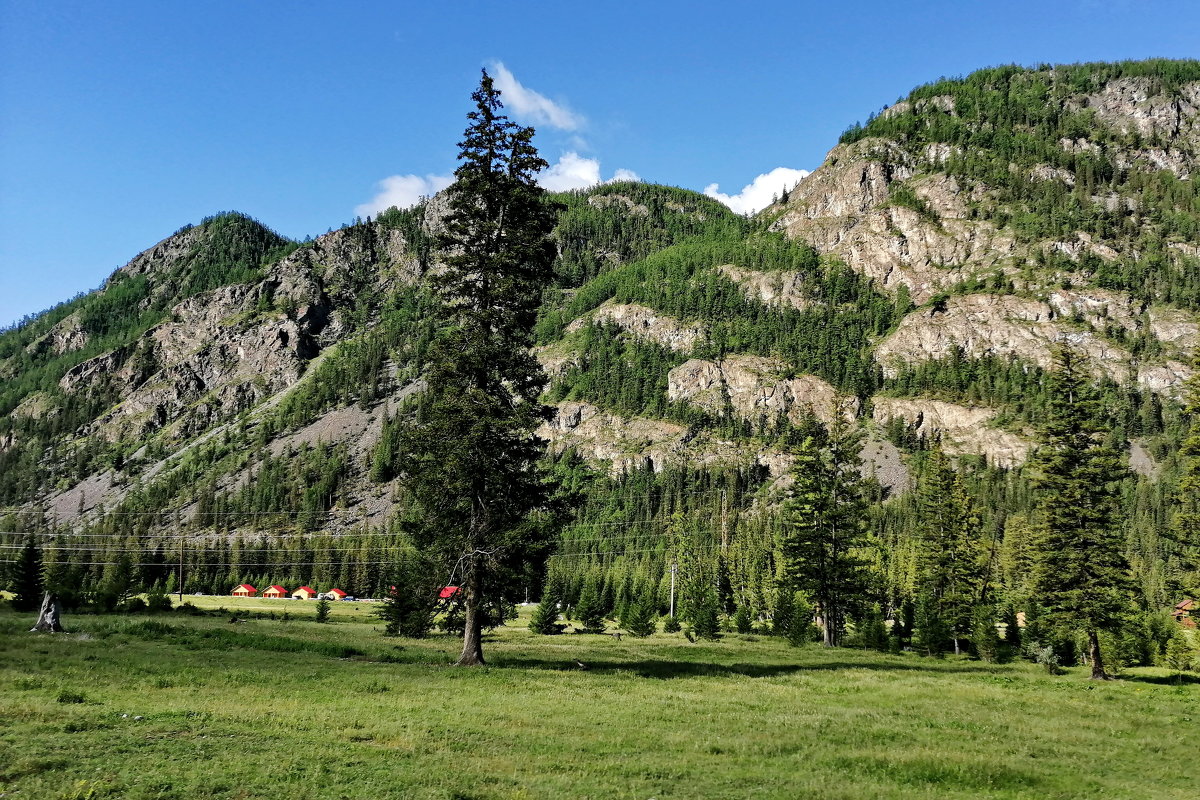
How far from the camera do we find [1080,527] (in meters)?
40.2

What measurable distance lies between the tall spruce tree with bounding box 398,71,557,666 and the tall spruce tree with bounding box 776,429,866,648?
27.0 metres

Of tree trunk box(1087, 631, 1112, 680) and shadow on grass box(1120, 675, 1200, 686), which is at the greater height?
tree trunk box(1087, 631, 1112, 680)

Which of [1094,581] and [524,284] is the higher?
[524,284]

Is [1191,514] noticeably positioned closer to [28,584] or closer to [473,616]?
[473,616]

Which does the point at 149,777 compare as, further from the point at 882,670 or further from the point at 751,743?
the point at 882,670

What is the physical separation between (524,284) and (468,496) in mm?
9680

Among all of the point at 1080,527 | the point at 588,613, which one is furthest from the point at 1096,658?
the point at 588,613

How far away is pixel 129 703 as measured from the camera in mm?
16828

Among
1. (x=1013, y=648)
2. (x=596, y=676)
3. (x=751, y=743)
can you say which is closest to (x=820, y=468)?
(x=1013, y=648)

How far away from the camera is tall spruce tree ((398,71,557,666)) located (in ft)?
95.1

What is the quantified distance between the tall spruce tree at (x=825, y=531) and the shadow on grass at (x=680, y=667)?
1272 centimetres

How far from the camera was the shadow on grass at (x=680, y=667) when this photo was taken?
29.9 m

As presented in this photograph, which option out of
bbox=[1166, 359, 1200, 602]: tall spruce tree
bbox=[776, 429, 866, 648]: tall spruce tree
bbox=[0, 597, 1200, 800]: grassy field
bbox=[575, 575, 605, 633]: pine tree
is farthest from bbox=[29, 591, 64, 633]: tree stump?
bbox=[1166, 359, 1200, 602]: tall spruce tree

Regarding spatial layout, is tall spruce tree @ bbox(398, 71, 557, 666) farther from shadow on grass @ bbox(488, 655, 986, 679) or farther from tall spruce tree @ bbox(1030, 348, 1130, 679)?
tall spruce tree @ bbox(1030, 348, 1130, 679)
